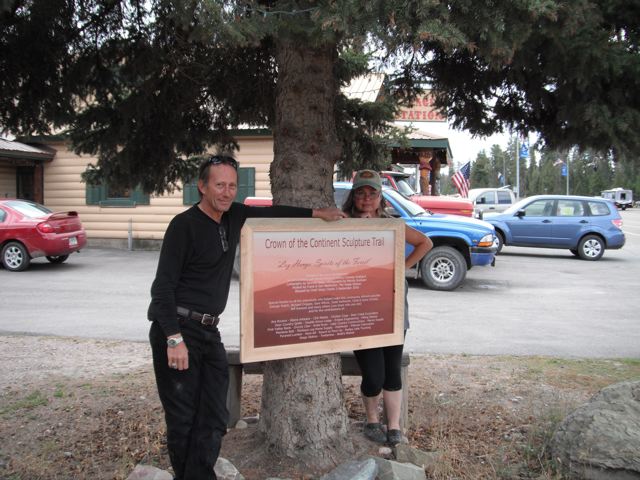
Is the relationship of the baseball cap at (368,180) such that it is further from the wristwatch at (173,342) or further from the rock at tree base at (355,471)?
the rock at tree base at (355,471)

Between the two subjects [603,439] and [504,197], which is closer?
[603,439]

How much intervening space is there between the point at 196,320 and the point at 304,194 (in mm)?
1043

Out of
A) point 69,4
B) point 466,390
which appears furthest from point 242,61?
point 466,390

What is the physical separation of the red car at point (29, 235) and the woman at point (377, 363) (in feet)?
36.4

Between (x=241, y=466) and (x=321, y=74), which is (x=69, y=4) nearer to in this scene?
(x=321, y=74)

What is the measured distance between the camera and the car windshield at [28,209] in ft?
43.6

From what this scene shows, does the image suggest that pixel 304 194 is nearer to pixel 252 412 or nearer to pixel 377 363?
pixel 377 363

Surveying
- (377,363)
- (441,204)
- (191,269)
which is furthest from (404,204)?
(191,269)

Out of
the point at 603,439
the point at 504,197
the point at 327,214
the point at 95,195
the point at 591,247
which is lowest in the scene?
the point at 603,439

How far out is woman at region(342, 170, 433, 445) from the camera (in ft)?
11.9

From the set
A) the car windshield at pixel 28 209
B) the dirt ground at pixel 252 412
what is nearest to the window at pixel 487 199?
the car windshield at pixel 28 209

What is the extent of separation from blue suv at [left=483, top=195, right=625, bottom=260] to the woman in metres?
13.8

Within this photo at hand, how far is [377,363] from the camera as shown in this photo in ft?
11.9

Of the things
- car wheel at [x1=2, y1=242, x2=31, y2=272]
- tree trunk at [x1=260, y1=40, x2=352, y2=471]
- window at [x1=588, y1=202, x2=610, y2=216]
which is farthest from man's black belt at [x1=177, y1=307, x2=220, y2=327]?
window at [x1=588, y1=202, x2=610, y2=216]
